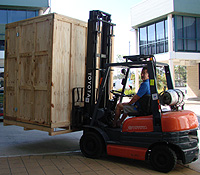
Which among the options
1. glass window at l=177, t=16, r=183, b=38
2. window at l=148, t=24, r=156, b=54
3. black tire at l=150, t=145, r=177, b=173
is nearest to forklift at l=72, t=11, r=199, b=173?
black tire at l=150, t=145, r=177, b=173

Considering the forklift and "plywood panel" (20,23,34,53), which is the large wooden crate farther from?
the forklift

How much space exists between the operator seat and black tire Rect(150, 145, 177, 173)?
78cm

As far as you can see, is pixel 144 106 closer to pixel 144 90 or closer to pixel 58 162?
pixel 144 90

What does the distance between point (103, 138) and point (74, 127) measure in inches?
38.2

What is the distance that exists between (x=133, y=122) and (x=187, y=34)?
22931 millimetres

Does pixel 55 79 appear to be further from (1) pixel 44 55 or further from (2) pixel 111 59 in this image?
(2) pixel 111 59

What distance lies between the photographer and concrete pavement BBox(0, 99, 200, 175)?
210 inches

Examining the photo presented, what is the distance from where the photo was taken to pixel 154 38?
91.8 feet

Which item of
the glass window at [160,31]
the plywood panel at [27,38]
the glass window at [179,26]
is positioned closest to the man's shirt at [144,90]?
the plywood panel at [27,38]

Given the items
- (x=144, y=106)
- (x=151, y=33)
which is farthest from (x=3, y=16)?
(x=144, y=106)

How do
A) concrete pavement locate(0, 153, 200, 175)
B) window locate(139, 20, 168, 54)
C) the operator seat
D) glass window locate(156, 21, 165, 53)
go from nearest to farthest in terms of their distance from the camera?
concrete pavement locate(0, 153, 200, 175) → the operator seat → window locate(139, 20, 168, 54) → glass window locate(156, 21, 165, 53)

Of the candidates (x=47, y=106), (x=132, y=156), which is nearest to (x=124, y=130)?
(x=132, y=156)

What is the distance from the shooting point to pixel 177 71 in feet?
233

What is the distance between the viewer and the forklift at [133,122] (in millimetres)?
5246
